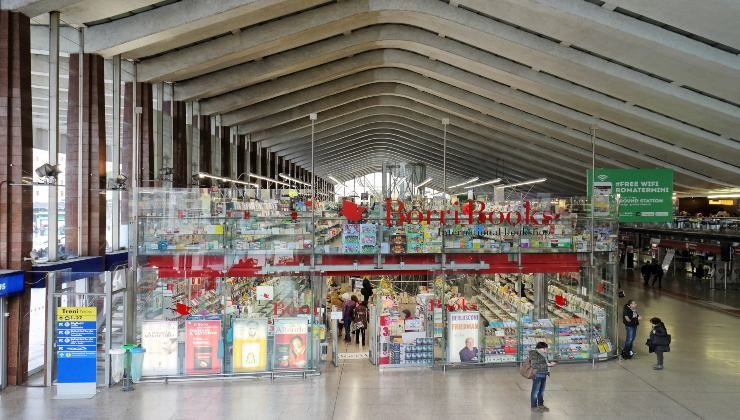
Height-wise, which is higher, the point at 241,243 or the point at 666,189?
the point at 666,189

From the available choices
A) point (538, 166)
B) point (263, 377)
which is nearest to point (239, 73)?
point (263, 377)

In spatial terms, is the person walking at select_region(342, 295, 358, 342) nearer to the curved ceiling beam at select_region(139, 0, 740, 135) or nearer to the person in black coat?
the person in black coat

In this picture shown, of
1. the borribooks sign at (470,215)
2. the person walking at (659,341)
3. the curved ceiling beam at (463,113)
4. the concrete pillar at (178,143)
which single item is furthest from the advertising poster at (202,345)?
the curved ceiling beam at (463,113)

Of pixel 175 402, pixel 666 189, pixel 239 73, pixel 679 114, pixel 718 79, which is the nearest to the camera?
pixel 175 402

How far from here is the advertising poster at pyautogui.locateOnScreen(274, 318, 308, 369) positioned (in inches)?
488

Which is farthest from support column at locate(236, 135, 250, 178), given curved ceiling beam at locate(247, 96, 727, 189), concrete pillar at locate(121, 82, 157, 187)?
concrete pillar at locate(121, 82, 157, 187)

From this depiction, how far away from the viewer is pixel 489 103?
29.4m

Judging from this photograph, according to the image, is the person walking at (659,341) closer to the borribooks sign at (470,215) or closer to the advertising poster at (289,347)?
the borribooks sign at (470,215)

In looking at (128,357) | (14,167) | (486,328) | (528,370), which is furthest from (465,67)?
(128,357)

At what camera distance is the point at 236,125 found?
3256 cm

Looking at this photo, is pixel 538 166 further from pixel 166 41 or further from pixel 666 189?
pixel 166 41

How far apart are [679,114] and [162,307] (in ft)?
52.9

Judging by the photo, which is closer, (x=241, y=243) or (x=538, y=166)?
(x=241, y=243)

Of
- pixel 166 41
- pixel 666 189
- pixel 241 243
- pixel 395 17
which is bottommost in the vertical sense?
pixel 241 243
